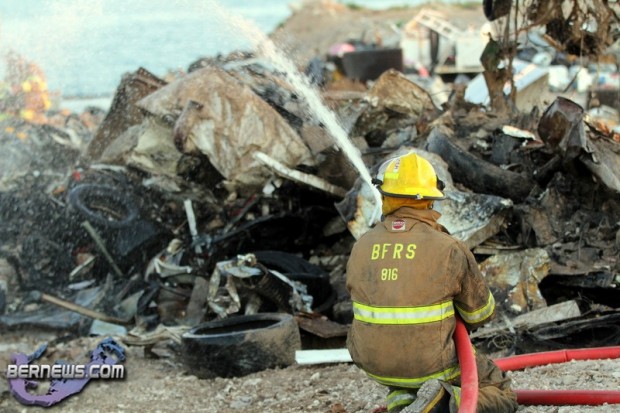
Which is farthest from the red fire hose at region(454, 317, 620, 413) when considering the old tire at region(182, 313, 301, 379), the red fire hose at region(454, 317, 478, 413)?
the old tire at region(182, 313, 301, 379)

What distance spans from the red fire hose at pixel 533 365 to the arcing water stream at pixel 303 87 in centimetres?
177

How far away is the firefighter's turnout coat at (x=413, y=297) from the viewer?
3.53 meters

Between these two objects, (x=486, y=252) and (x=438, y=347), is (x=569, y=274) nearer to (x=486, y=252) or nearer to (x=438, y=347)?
(x=486, y=252)

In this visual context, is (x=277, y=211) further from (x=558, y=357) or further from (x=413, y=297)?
(x=413, y=297)

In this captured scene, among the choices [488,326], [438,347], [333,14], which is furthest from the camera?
[333,14]

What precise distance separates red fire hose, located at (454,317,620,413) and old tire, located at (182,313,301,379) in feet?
4.84

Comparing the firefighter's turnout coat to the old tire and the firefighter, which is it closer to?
the firefighter

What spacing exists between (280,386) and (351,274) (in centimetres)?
187

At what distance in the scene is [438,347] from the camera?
140 inches

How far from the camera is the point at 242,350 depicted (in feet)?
18.5

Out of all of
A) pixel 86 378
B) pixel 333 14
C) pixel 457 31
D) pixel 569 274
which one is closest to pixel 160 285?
pixel 86 378

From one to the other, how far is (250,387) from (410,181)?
2.30m

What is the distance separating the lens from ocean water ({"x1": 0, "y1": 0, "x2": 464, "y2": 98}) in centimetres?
945

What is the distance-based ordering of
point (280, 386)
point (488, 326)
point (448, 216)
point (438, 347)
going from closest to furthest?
point (438, 347) → point (280, 386) → point (488, 326) → point (448, 216)
